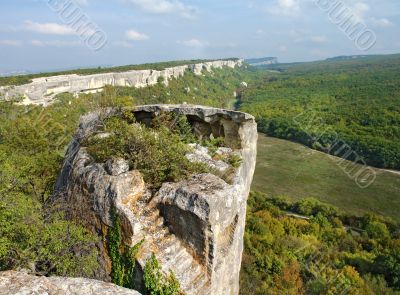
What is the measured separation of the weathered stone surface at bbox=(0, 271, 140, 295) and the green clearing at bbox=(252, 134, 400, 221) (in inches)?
1261

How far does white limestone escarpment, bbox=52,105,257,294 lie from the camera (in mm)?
7688

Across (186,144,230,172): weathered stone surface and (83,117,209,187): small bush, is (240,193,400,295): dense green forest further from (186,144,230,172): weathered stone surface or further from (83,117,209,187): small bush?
(83,117,209,187): small bush

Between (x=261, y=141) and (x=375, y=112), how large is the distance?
21.1 m

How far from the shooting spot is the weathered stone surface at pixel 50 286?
5574 mm

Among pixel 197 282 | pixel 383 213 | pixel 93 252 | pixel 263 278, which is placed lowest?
pixel 383 213

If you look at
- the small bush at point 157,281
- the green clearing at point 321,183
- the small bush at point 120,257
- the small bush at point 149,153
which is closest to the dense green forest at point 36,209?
the small bush at point 149,153

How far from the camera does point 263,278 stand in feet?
69.5

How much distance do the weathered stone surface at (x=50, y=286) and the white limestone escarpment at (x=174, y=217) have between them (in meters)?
1.49

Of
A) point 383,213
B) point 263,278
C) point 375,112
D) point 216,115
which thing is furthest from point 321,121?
point 216,115

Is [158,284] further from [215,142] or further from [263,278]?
[263,278]

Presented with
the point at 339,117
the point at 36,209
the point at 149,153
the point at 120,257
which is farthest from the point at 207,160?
the point at 339,117

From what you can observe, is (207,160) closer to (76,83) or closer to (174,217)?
(174,217)

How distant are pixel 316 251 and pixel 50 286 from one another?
22037 millimetres

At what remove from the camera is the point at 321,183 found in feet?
136
